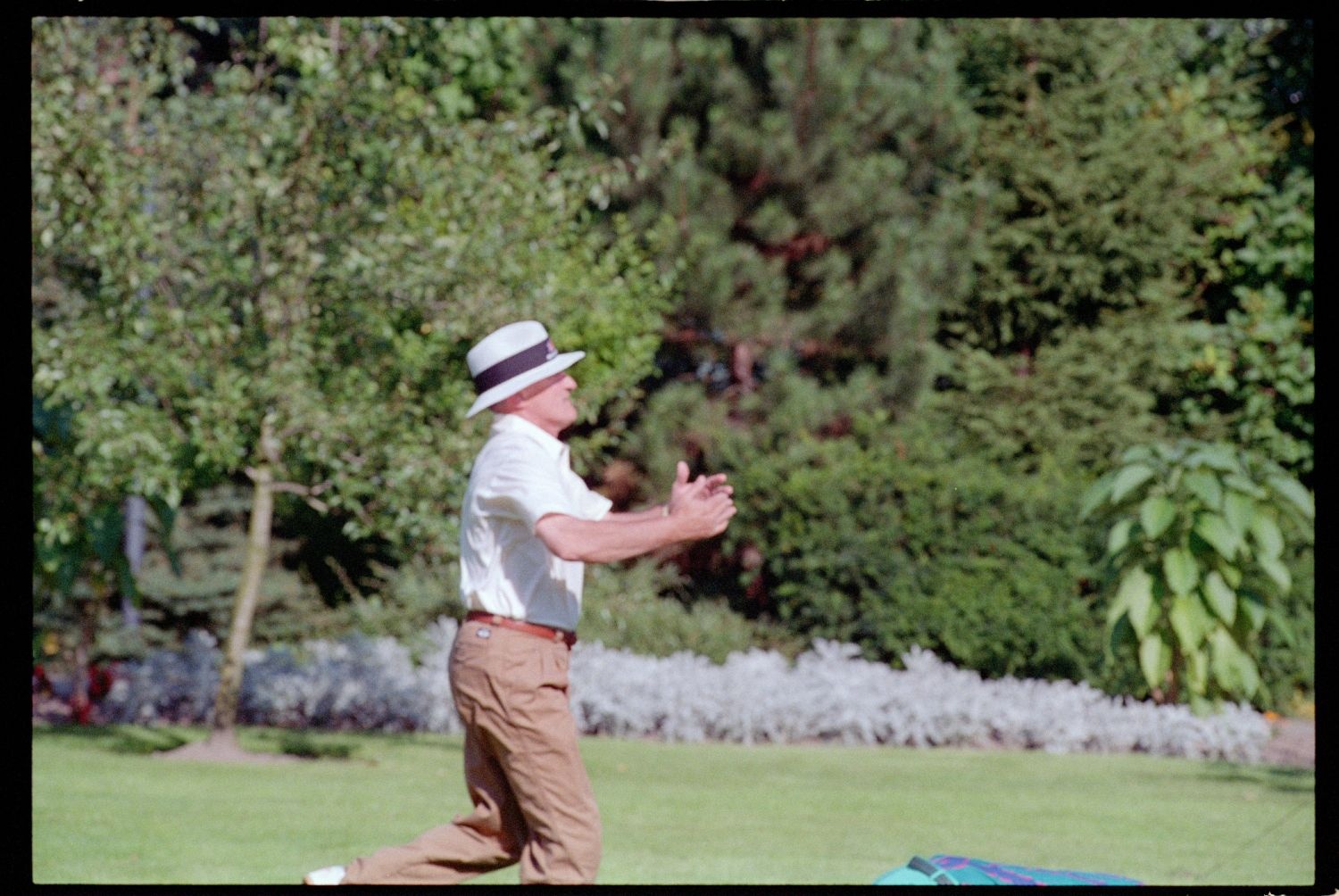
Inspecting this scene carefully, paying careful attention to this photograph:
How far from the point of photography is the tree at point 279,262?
358 inches

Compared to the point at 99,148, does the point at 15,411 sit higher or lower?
lower

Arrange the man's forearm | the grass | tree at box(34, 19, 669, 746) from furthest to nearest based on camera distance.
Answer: tree at box(34, 19, 669, 746)
the grass
the man's forearm

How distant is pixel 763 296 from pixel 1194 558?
4.47 meters

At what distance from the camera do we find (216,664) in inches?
448

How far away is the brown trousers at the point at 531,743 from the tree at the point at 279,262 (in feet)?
14.7

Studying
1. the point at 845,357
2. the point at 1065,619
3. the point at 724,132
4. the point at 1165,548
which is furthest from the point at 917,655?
the point at 724,132

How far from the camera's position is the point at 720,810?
8008mm

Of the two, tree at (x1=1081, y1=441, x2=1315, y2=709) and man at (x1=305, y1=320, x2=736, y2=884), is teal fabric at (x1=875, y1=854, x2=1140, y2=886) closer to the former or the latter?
man at (x1=305, y1=320, x2=736, y2=884)

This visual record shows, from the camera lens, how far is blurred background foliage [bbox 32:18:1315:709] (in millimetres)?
9570

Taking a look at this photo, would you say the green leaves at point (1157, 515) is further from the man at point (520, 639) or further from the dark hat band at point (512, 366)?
the dark hat band at point (512, 366)

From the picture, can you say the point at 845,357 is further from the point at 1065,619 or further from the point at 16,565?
the point at 16,565

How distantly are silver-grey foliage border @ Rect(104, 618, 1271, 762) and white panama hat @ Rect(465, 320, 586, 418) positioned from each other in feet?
18.4

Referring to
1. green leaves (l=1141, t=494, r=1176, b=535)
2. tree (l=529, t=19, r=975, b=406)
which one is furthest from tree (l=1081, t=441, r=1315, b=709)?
tree (l=529, t=19, r=975, b=406)

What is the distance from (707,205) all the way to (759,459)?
2.12 meters
